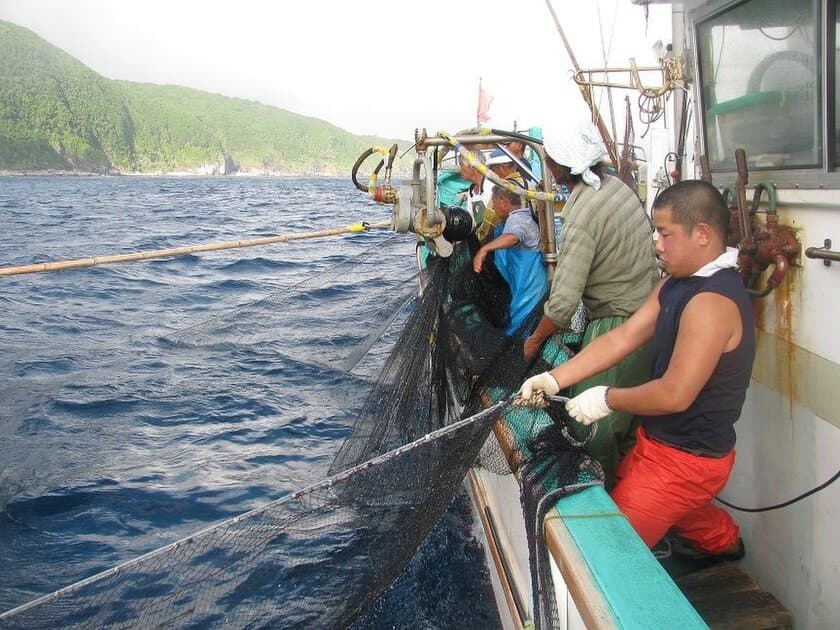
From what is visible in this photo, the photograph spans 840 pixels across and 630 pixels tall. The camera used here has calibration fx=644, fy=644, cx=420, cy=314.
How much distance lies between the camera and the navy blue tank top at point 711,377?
2268mm

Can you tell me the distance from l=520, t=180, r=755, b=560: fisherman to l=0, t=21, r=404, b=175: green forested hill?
153 meters

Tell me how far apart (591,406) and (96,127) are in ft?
571

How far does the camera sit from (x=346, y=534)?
291 centimetres

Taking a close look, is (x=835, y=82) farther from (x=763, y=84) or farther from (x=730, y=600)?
(x=730, y=600)

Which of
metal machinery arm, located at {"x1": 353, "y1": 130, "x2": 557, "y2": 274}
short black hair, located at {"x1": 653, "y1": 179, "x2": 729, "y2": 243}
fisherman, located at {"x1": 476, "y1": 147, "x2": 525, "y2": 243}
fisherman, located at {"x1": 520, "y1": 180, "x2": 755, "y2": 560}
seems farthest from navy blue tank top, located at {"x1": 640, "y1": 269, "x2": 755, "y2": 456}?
fisherman, located at {"x1": 476, "y1": 147, "x2": 525, "y2": 243}

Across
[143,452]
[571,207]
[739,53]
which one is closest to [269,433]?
[143,452]

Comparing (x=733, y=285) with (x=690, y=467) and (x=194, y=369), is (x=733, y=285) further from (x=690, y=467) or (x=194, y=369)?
(x=194, y=369)

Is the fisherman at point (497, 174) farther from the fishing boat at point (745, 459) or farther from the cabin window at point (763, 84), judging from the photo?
the cabin window at point (763, 84)

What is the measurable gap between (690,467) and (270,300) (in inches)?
148

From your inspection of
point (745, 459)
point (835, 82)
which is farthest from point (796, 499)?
point (835, 82)

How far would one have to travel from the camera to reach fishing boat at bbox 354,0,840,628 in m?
2.27

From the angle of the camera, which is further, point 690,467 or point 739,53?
point 739,53

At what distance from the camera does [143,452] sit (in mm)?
5301

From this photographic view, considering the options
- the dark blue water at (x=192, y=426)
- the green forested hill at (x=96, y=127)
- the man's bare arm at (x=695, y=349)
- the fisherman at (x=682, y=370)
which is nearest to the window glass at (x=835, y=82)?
the fisherman at (x=682, y=370)
